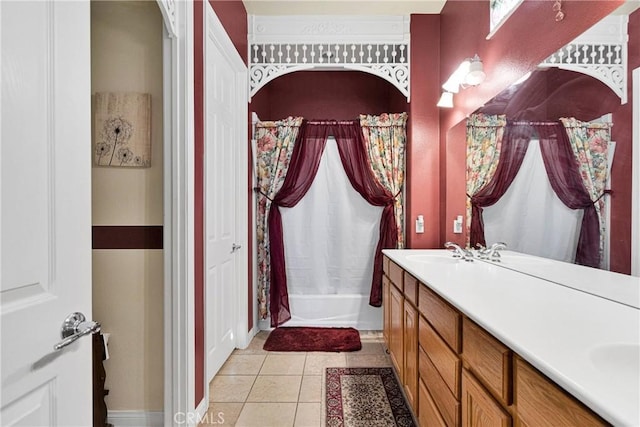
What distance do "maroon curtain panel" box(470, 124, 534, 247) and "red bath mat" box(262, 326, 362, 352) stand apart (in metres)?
1.35

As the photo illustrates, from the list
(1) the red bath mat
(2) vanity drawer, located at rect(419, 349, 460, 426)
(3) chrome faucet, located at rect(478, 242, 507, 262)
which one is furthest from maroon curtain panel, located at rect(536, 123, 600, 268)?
(1) the red bath mat

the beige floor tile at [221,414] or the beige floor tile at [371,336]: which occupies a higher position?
the beige floor tile at [371,336]

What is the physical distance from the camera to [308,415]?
1.83 m

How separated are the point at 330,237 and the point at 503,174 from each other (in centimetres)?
166

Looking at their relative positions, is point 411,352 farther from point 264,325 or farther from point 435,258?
point 264,325

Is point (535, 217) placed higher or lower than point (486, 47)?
lower

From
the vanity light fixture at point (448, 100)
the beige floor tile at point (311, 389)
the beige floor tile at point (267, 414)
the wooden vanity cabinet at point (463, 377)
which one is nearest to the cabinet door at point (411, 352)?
the wooden vanity cabinet at point (463, 377)

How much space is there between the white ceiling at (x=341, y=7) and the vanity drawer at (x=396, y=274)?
7.10 feet

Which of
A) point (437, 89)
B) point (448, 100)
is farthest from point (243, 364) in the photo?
point (437, 89)

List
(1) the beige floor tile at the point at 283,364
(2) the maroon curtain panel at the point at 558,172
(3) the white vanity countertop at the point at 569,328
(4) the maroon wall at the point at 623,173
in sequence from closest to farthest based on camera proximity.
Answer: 1. (3) the white vanity countertop at the point at 569,328
2. (4) the maroon wall at the point at 623,173
3. (2) the maroon curtain panel at the point at 558,172
4. (1) the beige floor tile at the point at 283,364

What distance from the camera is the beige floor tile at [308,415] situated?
1.76 meters

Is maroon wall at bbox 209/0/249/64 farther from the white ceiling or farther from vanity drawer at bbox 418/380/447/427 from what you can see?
vanity drawer at bbox 418/380/447/427

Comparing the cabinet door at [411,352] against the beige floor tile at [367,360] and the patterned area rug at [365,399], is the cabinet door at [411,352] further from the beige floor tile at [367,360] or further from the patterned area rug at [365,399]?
the beige floor tile at [367,360]

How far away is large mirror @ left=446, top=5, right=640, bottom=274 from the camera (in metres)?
1.06
